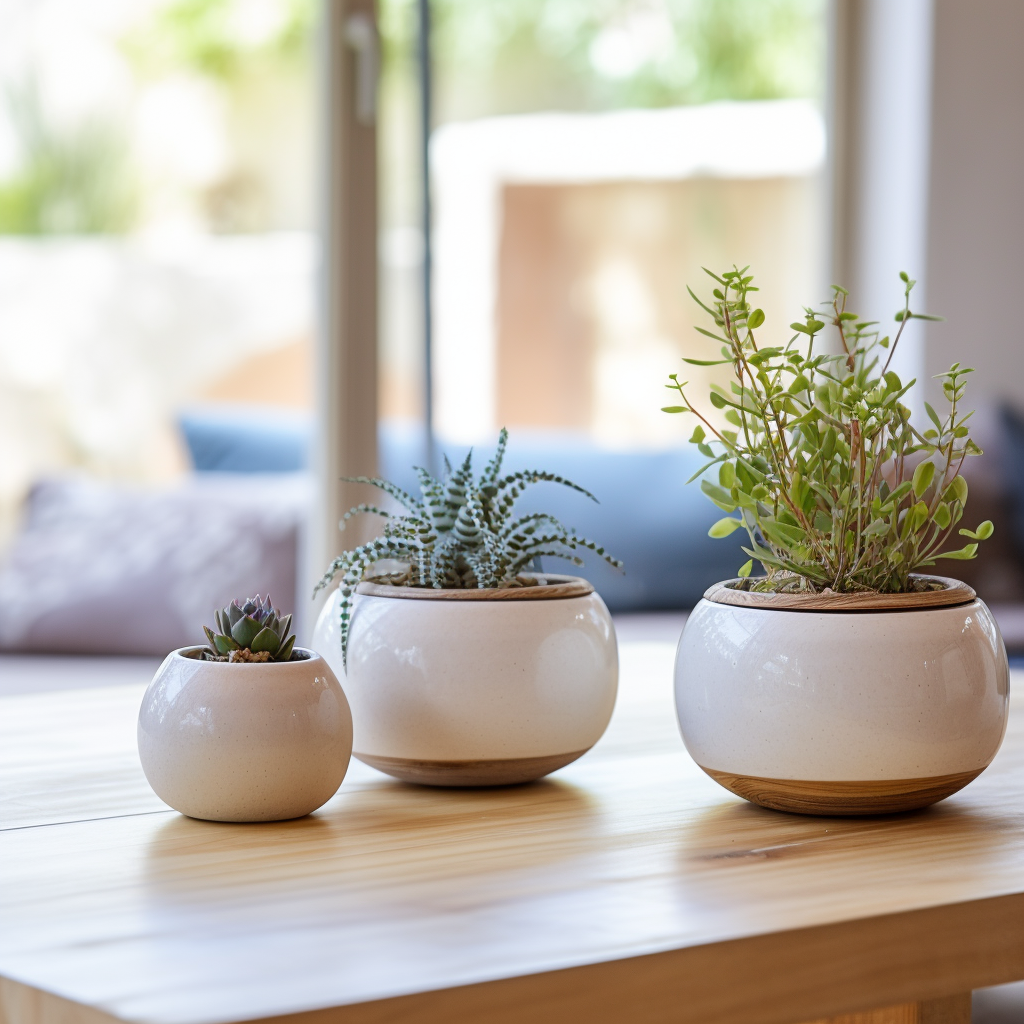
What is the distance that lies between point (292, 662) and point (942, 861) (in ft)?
1.26

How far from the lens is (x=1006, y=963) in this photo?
0.69 m

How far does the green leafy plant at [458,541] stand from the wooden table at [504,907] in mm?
140

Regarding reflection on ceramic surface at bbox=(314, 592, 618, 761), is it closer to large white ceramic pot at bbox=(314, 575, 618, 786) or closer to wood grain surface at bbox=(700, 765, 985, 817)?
large white ceramic pot at bbox=(314, 575, 618, 786)

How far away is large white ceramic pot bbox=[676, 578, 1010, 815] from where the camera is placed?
0.80m

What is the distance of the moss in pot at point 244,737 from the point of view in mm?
812

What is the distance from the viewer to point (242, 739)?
0.81 metres

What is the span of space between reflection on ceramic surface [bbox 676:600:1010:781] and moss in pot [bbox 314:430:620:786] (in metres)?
0.12

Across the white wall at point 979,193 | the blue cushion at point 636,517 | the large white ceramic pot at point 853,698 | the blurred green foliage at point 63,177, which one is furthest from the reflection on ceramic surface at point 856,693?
the white wall at point 979,193

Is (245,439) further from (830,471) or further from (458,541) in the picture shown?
(830,471)

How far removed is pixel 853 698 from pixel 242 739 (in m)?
0.35

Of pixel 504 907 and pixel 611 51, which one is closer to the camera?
pixel 504 907

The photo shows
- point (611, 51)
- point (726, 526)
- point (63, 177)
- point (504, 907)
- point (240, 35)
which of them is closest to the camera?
point (504, 907)

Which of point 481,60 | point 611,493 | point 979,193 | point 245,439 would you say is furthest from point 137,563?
point 979,193

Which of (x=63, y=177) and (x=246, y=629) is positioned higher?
(x=63, y=177)
